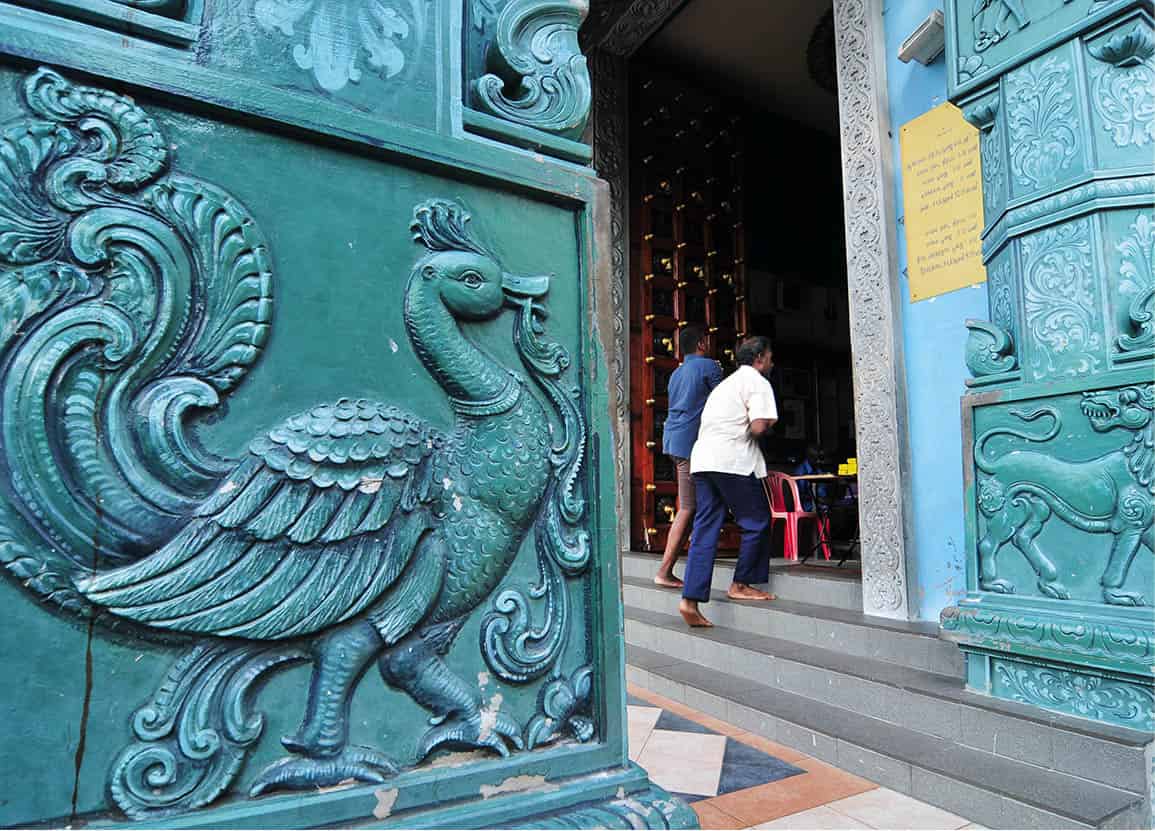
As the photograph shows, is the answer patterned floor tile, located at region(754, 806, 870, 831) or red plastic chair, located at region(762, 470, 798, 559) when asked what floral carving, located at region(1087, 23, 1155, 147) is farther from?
red plastic chair, located at region(762, 470, 798, 559)

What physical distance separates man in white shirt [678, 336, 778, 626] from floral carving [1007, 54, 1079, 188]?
1.40 m

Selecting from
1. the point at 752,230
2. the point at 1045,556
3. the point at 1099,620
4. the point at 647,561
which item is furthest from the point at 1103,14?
the point at 752,230

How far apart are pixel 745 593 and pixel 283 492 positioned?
2.94m

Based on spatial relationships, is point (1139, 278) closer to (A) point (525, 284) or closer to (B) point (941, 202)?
(B) point (941, 202)

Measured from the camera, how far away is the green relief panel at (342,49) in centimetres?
90

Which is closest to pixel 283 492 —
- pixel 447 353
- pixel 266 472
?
pixel 266 472

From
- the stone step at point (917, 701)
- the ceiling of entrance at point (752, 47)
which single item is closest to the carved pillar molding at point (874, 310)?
the stone step at point (917, 701)

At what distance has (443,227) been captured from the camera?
3.22 feet

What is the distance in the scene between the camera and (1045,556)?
196 centimetres

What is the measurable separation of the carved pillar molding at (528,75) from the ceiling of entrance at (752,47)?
4689mm

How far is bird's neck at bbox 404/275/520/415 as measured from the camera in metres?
0.95

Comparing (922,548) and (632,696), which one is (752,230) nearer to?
(922,548)

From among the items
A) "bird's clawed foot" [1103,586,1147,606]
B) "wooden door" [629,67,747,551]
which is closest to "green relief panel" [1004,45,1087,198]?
"bird's clawed foot" [1103,586,1147,606]

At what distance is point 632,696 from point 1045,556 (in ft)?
5.40
